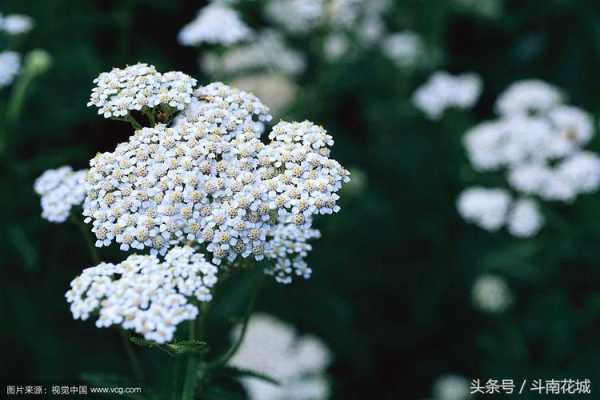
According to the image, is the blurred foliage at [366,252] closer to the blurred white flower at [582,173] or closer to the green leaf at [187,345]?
the blurred white flower at [582,173]

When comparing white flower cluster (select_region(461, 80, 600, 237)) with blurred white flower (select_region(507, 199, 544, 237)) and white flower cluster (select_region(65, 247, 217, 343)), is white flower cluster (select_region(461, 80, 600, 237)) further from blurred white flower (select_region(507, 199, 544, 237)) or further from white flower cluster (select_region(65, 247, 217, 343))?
white flower cluster (select_region(65, 247, 217, 343))

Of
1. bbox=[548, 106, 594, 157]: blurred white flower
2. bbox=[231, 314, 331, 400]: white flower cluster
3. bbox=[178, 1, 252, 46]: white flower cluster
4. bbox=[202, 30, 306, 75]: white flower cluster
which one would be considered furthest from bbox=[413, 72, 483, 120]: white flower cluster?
bbox=[231, 314, 331, 400]: white flower cluster

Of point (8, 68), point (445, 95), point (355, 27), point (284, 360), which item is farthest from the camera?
point (355, 27)

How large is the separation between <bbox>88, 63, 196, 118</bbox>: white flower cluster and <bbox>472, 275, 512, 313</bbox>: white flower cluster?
124 inches

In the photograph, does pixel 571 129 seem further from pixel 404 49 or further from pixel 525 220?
pixel 404 49

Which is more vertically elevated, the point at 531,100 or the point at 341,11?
the point at 341,11

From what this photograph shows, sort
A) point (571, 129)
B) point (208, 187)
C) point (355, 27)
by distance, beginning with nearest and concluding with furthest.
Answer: point (208, 187), point (571, 129), point (355, 27)

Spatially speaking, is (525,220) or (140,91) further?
(525,220)

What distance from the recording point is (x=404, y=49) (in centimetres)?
713

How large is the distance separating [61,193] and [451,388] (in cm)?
355

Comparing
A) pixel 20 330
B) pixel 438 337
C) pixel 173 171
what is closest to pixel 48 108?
pixel 20 330

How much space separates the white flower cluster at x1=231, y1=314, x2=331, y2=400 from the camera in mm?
5188

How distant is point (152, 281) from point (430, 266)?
144 inches

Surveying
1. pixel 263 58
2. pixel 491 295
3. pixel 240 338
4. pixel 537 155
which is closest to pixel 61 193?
pixel 240 338
